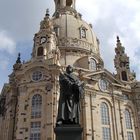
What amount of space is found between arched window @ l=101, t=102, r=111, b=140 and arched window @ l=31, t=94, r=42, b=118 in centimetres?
860

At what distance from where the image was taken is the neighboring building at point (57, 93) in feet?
103

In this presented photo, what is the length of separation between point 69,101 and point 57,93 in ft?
72.6

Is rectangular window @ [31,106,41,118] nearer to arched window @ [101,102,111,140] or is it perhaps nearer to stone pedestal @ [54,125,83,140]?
arched window @ [101,102,111,140]

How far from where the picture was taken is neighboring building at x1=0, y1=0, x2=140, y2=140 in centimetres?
3142

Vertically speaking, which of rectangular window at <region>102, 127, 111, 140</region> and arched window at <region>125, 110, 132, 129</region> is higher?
arched window at <region>125, 110, 132, 129</region>

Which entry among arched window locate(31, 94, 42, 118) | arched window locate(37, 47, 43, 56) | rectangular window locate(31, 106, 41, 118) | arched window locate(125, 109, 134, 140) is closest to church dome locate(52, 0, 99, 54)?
arched window locate(37, 47, 43, 56)

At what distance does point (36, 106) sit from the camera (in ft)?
105

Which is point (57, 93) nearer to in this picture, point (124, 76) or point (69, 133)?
point (124, 76)

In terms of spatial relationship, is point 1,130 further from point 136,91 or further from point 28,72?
point 136,91

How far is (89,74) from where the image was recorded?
3628 cm

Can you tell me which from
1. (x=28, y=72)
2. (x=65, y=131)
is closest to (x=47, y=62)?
(x=28, y=72)

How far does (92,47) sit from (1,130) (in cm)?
2005

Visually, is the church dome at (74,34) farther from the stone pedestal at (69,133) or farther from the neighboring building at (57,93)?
the stone pedestal at (69,133)

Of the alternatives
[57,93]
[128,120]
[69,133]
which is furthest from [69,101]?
[128,120]
